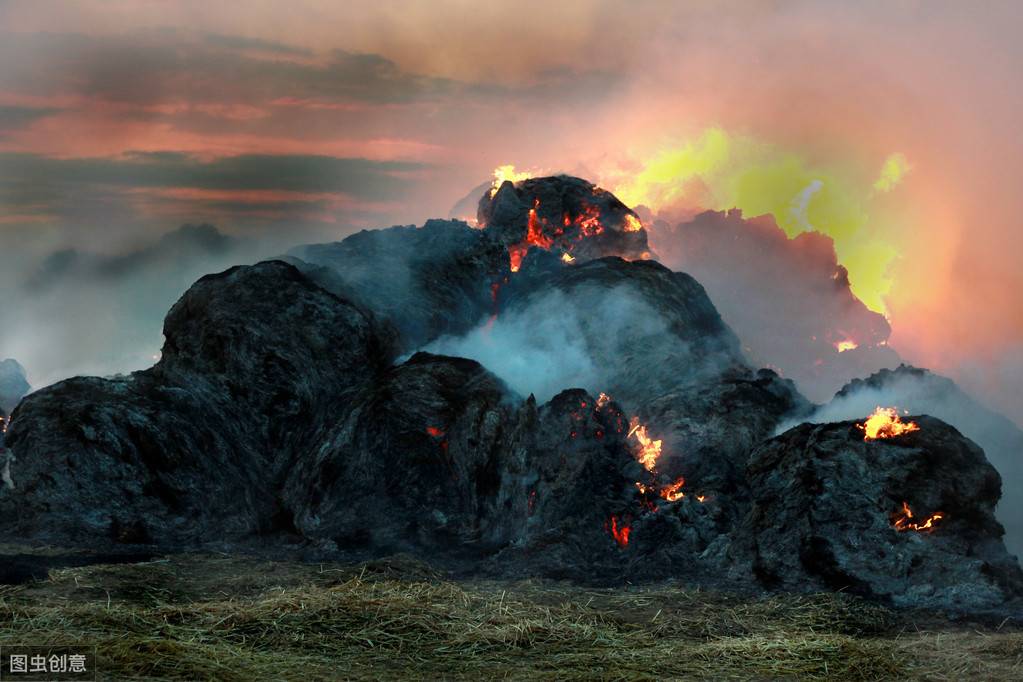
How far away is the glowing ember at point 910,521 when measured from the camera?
60.6 ft

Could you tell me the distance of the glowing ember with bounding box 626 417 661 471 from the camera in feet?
74.1

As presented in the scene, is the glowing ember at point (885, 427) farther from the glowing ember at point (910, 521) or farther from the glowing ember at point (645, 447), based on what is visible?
the glowing ember at point (645, 447)

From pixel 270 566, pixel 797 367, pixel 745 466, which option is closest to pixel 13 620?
pixel 270 566

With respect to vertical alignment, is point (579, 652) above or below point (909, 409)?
below

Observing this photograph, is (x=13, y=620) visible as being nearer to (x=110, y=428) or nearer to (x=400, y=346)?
(x=110, y=428)

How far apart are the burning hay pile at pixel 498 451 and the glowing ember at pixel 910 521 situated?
0.02 meters

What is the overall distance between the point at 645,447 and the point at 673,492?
1593mm

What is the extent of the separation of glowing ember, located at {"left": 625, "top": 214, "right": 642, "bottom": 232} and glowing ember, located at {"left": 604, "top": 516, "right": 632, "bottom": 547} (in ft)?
41.5

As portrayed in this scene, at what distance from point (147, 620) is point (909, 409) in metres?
15.8

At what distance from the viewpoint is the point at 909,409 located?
22844 millimetres

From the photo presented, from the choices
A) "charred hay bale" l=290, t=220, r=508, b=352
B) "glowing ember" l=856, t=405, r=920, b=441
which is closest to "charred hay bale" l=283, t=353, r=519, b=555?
"charred hay bale" l=290, t=220, r=508, b=352

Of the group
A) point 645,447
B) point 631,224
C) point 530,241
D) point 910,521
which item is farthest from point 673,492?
point 631,224

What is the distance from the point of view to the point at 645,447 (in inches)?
902

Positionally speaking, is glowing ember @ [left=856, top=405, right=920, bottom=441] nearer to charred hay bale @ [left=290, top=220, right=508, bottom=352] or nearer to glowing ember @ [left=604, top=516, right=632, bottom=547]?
glowing ember @ [left=604, top=516, right=632, bottom=547]
